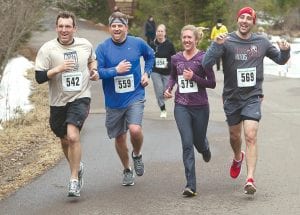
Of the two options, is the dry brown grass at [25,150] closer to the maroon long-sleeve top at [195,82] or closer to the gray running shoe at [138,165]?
the gray running shoe at [138,165]

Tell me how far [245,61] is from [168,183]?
5.66 feet

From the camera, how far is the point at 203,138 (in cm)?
730

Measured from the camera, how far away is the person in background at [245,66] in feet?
22.9

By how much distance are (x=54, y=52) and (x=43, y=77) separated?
319 mm

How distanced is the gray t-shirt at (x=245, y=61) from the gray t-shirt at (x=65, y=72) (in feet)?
4.43

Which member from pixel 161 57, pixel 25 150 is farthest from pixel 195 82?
pixel 161 57

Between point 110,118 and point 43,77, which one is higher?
point 43,77

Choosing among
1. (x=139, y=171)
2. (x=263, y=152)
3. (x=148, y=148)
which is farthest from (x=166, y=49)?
(x=139, y=171)

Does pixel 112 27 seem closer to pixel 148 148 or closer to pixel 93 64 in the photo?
pixel 93 64

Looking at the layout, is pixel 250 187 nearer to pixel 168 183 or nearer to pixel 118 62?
pixel 168 183

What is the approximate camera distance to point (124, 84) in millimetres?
7445

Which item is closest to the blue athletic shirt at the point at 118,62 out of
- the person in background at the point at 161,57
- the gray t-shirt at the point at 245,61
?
the gray t-shirt at the point at 245,61

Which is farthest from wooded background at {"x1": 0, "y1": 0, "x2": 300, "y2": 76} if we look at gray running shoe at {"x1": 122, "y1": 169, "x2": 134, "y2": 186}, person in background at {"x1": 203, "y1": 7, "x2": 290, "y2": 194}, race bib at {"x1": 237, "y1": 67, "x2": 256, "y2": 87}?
race bib at {"x1": 237, "y1": 67, "x2": 256, "y2": 87}

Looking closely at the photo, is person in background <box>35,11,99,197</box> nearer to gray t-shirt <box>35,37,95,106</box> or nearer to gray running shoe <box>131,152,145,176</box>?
gray t-shirt <box>35,37,95,106</box>
